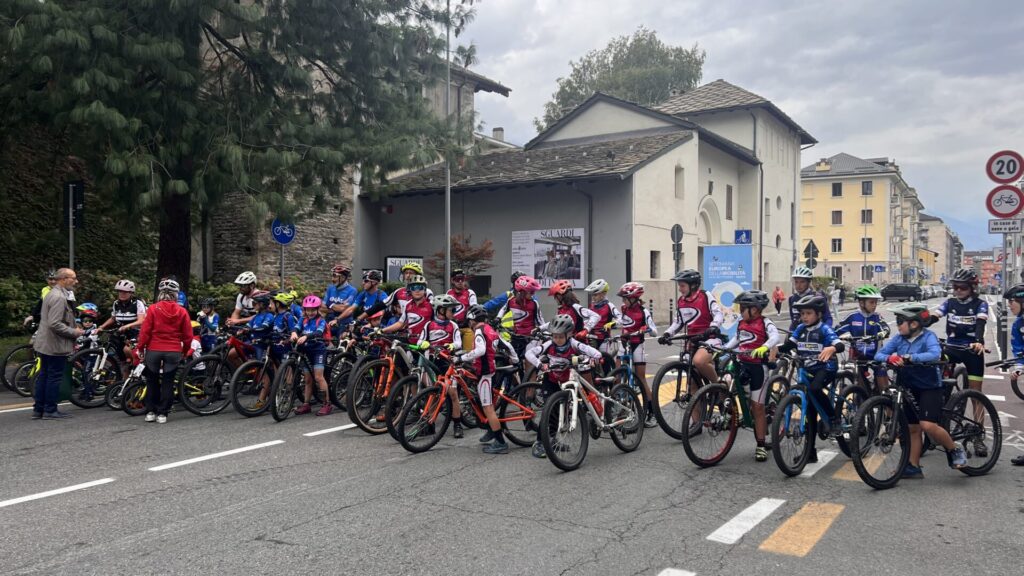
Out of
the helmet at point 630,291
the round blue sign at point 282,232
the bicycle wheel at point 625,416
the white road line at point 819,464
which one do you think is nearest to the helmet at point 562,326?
the bicycle wheel at point 625,416

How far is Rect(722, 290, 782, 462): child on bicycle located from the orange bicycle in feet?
6.48

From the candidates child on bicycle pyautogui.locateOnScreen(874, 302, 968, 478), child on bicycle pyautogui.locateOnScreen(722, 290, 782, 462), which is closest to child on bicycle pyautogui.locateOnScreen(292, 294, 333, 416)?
child on bicycle pyautogui.locateOnScreen(722, 290, 782, 462)

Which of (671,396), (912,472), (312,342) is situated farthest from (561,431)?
(312,342)

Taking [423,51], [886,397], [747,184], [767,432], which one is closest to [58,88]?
[423,51]

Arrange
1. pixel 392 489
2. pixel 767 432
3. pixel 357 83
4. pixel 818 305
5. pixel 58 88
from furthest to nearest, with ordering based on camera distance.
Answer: pixel 357 83
pixel 58 88
pixel 767 432
pixel 818 305
pixel 392 489

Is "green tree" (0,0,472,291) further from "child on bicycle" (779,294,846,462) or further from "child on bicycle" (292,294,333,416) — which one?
"child on bicycle" (779,294,846,462)

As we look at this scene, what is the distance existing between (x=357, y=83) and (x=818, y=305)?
1131 centimetres

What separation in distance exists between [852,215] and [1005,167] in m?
74.0

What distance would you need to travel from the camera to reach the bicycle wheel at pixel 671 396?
319 inches

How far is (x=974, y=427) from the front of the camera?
6.66 m

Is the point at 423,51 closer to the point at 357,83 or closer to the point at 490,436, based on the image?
the point at 357,83

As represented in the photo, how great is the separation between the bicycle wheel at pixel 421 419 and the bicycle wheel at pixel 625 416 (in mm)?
1633

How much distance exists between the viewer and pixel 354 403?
27.4 feet

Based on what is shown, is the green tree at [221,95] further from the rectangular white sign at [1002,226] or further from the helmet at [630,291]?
the rectangular white sign at [1002,226]
